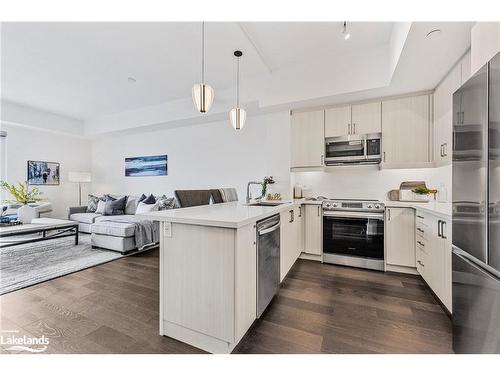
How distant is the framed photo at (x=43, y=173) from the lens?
5.18 meters

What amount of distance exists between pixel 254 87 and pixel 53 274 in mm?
3828

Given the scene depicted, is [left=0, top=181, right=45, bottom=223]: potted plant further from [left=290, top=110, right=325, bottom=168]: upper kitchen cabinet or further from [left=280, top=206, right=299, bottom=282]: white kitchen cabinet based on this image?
[left=290, top=110, right=325, bottom=168]: upper kitchen cabinet

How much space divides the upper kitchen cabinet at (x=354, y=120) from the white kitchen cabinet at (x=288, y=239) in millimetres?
1397

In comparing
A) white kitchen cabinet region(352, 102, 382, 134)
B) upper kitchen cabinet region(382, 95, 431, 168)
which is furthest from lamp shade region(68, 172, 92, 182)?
upper kitchen cabinet region(382, 95, 431, 168)

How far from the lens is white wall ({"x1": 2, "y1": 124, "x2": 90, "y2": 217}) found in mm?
4895

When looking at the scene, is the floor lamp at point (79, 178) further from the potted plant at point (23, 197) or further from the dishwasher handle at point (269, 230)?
the dishwasher handle at point (269, 230)

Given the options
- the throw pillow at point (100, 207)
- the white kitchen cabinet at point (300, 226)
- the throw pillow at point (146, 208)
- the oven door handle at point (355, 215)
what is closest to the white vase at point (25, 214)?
the throw pillow at point (100, 207)

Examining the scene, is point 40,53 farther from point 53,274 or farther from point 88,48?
point 53,274

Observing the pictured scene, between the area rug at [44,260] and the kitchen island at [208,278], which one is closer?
the kitchen island at [208,278]

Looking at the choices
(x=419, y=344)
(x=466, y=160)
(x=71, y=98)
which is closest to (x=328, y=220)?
(x=419, y=344)

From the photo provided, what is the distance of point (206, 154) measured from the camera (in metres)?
4.65

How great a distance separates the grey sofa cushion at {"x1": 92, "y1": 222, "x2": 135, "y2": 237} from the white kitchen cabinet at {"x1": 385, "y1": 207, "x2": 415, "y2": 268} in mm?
3845

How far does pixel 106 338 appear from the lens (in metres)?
1.54

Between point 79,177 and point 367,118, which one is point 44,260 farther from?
point 367,118
